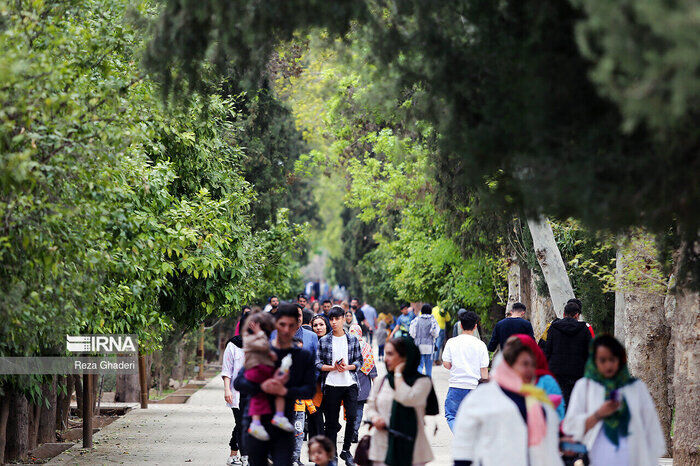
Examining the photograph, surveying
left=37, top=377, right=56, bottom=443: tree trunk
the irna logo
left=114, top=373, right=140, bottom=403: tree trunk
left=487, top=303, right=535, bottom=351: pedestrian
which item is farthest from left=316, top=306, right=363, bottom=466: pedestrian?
left=114, top=373, right=140, bottom=403: tree trunk

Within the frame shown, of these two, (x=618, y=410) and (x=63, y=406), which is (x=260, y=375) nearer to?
(x=618, y=410)

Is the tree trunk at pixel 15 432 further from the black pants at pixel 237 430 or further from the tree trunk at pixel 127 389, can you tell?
the tree trunk at pixel 127 389

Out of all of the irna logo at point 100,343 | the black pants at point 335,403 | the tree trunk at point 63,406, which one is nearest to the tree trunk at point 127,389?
the tree trunk at point 63,406

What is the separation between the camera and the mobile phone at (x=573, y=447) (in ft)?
24.1

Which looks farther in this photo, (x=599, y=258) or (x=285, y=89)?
(x=285, y=89)

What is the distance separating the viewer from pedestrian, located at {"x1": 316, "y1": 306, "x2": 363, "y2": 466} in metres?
13.3

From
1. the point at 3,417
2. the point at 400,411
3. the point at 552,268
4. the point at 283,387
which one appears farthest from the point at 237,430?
the point at 552,268

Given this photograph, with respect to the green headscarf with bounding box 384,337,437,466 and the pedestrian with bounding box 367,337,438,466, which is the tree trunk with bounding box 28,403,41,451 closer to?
the pedestrian with bounding box 367,337,438,466

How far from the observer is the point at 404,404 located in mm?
8367

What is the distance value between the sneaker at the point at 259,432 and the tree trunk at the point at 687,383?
→ 6302 millimetres

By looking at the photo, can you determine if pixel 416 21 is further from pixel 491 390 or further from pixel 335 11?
pixel 491 390

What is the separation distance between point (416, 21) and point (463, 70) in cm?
60

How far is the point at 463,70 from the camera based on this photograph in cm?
751

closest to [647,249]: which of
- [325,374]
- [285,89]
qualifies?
[325,374]
